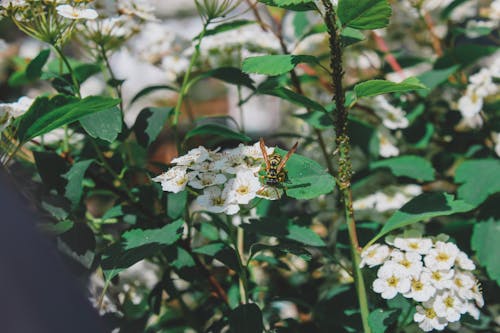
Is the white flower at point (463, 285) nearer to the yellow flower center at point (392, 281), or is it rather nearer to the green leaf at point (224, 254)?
the yellow flower center at point (392, 281)

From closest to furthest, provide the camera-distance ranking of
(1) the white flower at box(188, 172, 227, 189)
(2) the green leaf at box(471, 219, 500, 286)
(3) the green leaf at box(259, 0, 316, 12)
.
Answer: (3) the green leaf at box(259, 0, 316, 12), (1) the white flower at box(188, 172, 227, 189), (2) the green leaf at box(471, 219, 500, 286)

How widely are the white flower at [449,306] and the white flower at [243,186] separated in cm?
35

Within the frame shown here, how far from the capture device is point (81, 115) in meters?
0.94

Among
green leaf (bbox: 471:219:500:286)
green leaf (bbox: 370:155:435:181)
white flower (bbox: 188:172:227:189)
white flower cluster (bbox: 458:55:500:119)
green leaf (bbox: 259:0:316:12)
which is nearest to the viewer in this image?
green leaf (bbox: 259:0:316:12)

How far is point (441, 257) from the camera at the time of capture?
1.03m

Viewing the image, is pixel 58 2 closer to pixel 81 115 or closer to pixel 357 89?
pixel 81 115

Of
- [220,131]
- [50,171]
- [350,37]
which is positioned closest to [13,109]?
[50,171]

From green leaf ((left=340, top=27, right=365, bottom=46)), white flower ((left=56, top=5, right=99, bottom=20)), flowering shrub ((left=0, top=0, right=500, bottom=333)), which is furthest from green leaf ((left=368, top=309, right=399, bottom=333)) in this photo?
white flower ((left=56, top=5, right=99, bottom=20))

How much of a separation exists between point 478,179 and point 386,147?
27 cm

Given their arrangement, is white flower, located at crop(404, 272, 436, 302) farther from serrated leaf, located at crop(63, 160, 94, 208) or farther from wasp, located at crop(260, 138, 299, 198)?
serrated leaf, located at crop(63, 160, 94, 208)

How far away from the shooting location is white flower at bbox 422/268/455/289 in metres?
0.99

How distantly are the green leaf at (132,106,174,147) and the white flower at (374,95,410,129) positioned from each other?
1.75 ft

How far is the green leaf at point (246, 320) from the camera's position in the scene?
0.99m

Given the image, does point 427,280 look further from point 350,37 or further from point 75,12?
point 75,12
